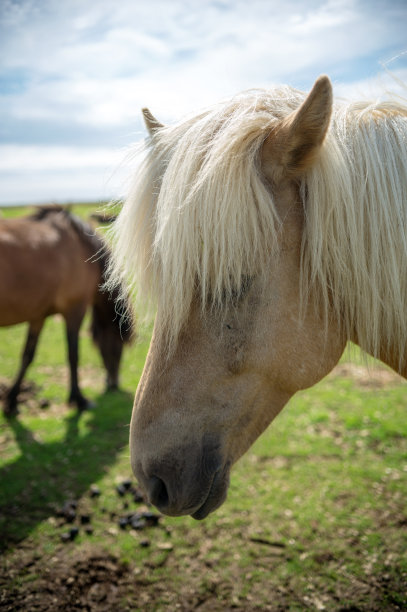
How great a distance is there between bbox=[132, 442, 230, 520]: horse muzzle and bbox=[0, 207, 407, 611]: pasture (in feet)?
2.42

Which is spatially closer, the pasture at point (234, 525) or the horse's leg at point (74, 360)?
the pasture at point (234, 525)

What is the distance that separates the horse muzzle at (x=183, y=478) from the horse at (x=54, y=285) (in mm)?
3627

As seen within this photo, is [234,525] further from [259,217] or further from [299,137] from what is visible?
[299,137]

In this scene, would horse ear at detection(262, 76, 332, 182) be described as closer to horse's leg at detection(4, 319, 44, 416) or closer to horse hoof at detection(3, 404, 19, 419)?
horse's leg at detection(4, 319, 44, 416)

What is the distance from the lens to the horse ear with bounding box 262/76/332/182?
1290 mm

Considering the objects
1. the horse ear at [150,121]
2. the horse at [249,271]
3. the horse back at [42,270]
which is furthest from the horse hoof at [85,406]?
the horse ear at [150,121]

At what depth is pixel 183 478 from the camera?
1540 millimetres

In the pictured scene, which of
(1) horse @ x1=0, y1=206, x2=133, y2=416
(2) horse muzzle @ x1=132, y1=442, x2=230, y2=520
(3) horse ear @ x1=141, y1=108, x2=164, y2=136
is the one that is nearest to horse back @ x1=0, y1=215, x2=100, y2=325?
(1) horse @ x1=0, y1=206, x2=133, y2=416

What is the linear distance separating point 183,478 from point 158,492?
0.13m

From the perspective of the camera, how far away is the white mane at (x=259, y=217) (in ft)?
4.90

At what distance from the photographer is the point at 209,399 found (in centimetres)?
157

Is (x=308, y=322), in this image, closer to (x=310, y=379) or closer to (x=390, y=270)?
(x=310, y=379)

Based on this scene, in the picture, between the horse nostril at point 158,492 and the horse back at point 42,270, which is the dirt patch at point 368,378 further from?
the horse nostril at point 158,492

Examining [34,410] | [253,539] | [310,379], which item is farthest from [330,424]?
[34,410]
